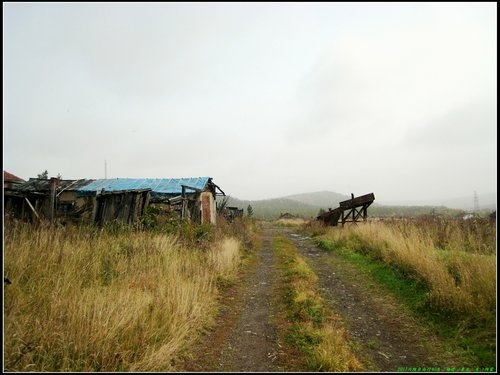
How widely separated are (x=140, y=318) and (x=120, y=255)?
10.6ft

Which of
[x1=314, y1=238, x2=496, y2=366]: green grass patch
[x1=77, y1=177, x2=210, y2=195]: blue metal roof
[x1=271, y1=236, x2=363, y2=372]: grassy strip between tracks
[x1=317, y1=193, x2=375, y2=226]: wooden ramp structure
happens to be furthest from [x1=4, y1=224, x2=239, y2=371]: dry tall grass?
[x1=77, y1=177, x2=210, y2=195]: blue metal roof

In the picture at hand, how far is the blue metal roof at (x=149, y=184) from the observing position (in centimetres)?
2177

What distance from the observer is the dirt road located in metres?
3.99

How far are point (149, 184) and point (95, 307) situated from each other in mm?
20326

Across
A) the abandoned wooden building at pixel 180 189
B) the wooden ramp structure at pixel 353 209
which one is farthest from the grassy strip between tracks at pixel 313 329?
the wooden ramp structure at pixel 353 209

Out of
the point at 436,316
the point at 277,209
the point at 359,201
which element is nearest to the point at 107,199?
the point at 436,316

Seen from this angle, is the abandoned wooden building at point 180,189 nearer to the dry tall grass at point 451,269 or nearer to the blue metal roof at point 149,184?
the blue metal roof at point 149,184

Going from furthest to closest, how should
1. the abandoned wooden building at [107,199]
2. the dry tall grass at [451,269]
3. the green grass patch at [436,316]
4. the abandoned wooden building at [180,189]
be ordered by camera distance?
1. the abandoned wooden building at [180,189]
2. the abandoned wooden building at [107,199]
3. the dry tall grass at [451,269]
4. the green grass patch at [436,316]

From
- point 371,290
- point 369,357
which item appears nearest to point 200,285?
point 369,357

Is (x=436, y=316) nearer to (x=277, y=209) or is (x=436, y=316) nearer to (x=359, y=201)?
(x=359, y=201)

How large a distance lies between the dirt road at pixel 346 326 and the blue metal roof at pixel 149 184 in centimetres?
1476

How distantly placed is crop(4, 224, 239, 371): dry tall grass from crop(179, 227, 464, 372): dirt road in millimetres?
424

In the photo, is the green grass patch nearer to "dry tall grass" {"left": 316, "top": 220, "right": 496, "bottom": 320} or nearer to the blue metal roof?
"dry tall grass" {"left": 316, "top": 220, "right": 496, "bottom": 320}

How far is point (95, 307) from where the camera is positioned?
3994 millimetres
